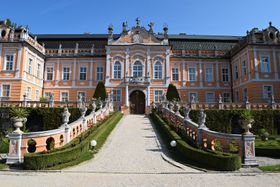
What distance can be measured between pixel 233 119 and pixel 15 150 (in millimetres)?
17721

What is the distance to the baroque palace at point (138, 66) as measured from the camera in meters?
27.5

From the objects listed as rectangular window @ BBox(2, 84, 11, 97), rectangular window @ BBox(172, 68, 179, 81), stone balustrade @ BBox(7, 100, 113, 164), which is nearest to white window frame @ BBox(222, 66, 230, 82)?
rectangular window @ BBox(172, 68, 179, 81)

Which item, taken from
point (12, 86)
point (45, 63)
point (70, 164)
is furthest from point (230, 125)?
point (45, 63)

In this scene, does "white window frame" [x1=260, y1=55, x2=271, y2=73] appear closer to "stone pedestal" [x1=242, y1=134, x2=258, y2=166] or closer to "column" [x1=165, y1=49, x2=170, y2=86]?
"column" [x1=165, y1=49, x2=170, y2=86]

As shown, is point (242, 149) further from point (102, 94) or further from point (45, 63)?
point (45, 63)

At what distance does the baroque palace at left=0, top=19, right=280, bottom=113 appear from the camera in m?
27.5

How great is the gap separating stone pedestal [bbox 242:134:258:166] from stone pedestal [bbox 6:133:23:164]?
939 centimetres

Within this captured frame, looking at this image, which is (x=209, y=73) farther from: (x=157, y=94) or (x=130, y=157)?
(x=130, y=157)

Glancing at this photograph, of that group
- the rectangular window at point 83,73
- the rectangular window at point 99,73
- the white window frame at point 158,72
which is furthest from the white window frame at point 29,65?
the white window frame at point 158,72

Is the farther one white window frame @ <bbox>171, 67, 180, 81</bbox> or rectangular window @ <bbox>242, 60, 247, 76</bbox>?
white window frame @ <bbox>171, 67, 180, 81</bbox>

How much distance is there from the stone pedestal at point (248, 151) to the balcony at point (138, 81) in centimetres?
2128

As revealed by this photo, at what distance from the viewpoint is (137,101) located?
3158 centimetres

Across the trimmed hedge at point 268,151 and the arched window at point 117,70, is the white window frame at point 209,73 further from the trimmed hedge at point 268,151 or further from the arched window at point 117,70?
the trimmed hedge at point 268,151

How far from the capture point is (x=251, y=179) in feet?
26.6
